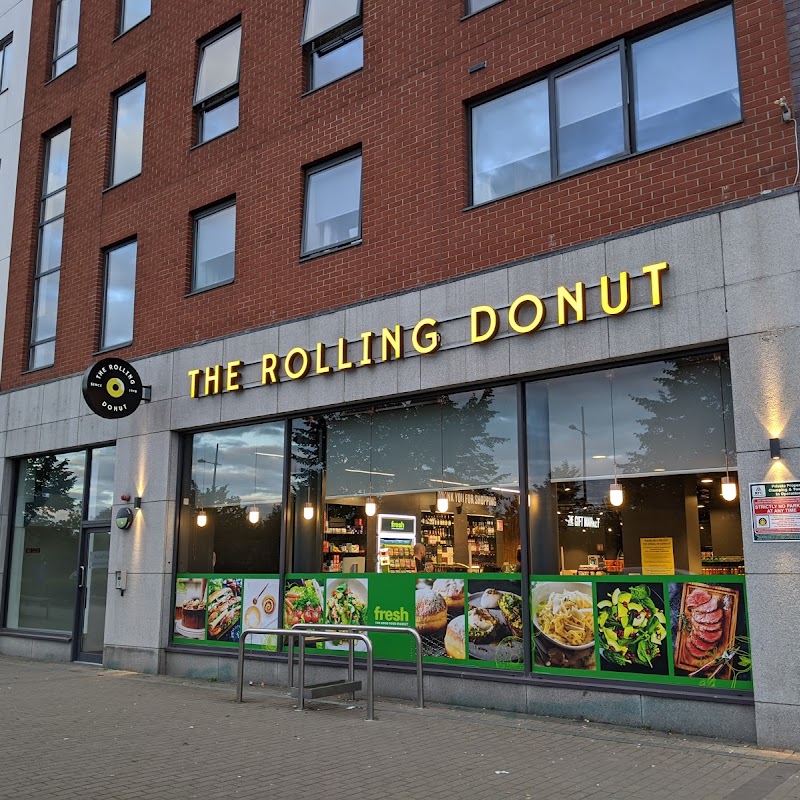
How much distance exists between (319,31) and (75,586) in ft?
33.4

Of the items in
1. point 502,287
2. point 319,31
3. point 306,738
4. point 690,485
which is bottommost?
point 306,738

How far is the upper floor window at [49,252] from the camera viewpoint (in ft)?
57.2

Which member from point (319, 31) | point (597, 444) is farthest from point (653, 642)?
point (319, 31)

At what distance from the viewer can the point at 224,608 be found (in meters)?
13.1

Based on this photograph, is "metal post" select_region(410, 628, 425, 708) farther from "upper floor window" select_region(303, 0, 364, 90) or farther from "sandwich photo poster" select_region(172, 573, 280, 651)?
"upper floor window" select_region(303, 0, 364, 90)

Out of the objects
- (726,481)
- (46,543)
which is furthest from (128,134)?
(726,481)

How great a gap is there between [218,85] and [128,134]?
266cm

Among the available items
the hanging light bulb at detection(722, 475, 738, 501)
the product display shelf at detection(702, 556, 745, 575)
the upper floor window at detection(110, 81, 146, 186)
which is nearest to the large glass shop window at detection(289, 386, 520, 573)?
the product display shelf at detection(702, 556, 745, 575)

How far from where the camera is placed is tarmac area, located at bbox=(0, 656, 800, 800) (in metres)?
6.58

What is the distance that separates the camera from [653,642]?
29.1 feet

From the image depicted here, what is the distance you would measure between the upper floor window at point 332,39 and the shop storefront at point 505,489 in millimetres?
3818

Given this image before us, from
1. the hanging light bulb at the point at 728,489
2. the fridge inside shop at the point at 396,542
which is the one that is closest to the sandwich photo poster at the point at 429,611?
the fridge inside shop at the point at 396,542

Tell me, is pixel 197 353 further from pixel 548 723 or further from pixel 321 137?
pixel 548 723

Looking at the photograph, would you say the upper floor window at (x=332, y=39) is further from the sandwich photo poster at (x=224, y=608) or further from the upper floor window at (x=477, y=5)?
the sandwich photo poster at (x=224, y=608)
